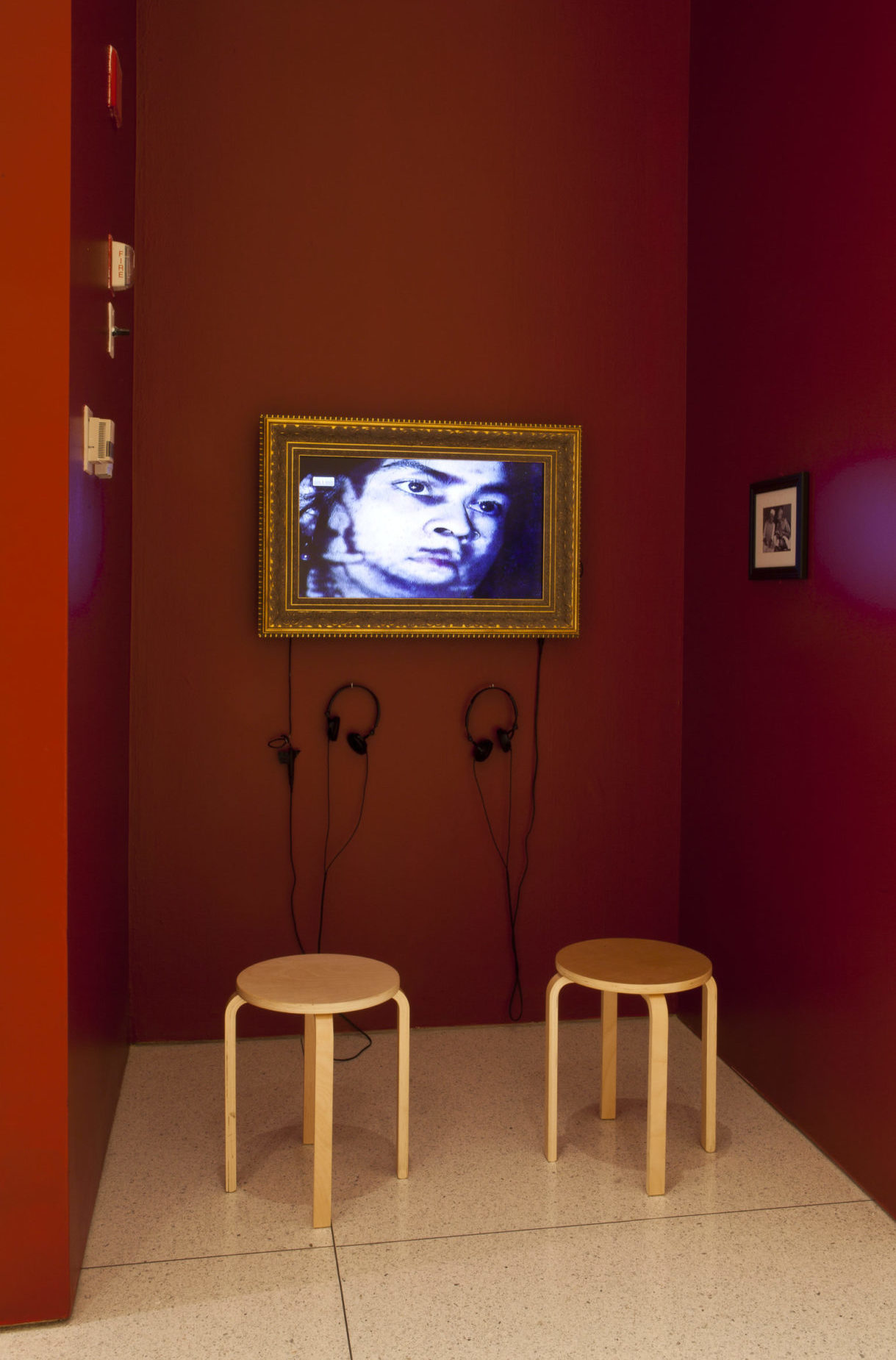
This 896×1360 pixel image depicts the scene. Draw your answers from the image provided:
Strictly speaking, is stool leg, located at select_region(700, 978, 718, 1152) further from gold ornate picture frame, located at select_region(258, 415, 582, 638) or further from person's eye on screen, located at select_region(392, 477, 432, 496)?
person's eye on screen, located at select_region(392, 477, 432, 496)

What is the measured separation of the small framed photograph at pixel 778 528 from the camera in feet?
9.61

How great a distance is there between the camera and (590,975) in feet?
8.79

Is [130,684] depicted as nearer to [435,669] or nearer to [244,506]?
[244,506]

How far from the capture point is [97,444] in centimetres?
231

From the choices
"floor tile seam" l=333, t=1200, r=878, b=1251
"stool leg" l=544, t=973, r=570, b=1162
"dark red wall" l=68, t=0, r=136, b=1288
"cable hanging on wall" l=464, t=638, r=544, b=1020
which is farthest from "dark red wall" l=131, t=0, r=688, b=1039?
"floor tile seam" l=333, t=1200, r=878, b=1251

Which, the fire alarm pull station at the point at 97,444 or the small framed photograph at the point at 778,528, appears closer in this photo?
the fire alarm pull station at the point at 97,444

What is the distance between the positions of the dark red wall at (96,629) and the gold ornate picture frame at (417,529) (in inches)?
18.9

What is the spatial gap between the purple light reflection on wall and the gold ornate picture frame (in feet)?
2.89

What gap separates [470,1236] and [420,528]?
197 centimetres

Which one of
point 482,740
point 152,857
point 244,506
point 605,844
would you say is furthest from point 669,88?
point 152,857

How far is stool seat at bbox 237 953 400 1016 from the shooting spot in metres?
2.45

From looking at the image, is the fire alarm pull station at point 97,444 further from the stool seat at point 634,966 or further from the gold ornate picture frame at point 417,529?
the stool seat at point 634,966

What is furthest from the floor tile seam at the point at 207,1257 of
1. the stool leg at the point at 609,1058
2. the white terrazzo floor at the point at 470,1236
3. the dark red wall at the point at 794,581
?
the dark red wall at the point at 794,581

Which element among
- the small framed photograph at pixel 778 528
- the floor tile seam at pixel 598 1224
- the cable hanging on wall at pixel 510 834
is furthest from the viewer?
the cable hanging on wall at pixel 510 834
